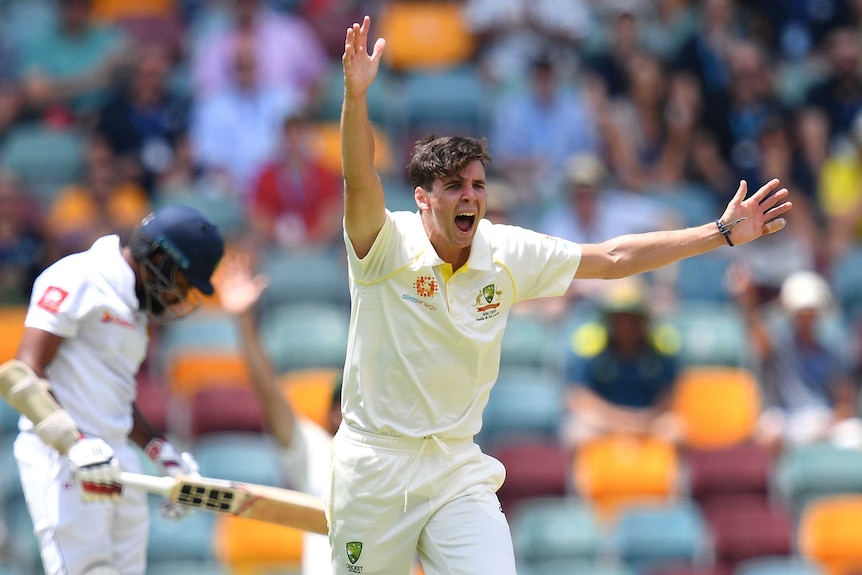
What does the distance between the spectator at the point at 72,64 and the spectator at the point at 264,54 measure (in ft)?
2.44

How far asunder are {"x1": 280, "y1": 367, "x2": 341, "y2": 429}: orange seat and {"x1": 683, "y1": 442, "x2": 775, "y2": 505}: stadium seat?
8.50 feet

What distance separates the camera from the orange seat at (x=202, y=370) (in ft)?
33.2

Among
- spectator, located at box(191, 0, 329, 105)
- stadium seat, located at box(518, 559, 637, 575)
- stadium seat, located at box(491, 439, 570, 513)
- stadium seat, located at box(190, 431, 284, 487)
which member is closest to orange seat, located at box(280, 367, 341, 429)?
stadium seat, located at box(190, 431, 284, 487)

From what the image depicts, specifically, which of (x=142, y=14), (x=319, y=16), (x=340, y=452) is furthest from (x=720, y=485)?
(x=142, y=14)

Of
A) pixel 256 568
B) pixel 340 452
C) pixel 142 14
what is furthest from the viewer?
pixel 142 14

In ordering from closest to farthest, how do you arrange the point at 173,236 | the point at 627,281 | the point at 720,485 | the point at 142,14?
1. the point at 173,236
2. the point at 720,485
3. the point at 627,281
4. the point at 142,14

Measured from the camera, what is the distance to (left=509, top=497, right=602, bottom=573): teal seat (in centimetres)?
906

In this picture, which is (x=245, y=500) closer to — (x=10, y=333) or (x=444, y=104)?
(x=10, y=333)

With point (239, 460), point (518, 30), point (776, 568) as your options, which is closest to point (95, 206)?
point (239, 460)

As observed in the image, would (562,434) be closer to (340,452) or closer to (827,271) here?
(827,271)

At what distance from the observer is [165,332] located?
10.5 m

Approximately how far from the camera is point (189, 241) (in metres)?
6.25

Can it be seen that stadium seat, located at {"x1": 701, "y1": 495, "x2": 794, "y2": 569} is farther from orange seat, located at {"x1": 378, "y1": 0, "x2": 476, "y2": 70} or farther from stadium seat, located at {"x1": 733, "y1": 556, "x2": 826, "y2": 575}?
orange seat, located at {"x1": 378, "y1": 0, "x2": 476, "y2": 70}

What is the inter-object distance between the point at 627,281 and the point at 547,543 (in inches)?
89.9
